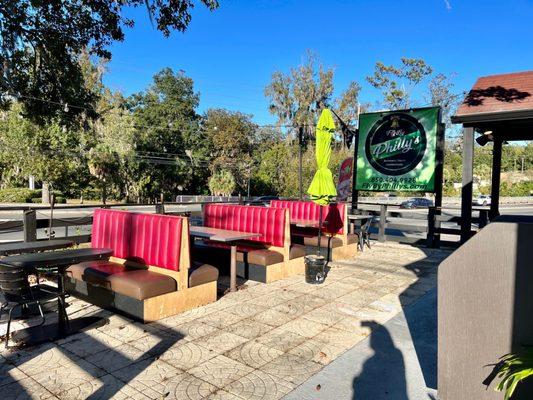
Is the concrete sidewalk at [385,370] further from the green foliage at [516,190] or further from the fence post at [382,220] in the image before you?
the green foliage at [516,190]

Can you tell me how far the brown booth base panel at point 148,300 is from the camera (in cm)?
467

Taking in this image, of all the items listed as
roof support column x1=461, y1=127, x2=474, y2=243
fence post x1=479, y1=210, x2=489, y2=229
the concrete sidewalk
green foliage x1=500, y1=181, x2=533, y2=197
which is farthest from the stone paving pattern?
green foliage x1=500, y1=181, x2=533, y2=197

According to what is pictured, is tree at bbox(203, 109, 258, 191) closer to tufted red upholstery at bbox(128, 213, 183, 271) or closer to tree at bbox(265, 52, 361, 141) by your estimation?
tree at bbox(265, 52, 361, 141)

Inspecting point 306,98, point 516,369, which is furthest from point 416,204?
point 516,369

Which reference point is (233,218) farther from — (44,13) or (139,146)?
(139,146)

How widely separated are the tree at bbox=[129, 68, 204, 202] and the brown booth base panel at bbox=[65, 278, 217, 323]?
35.6 m

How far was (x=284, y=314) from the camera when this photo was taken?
512cm

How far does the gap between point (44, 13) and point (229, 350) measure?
900 cm

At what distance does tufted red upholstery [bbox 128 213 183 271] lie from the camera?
5.02m

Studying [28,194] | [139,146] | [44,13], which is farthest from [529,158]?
→ [44,13]

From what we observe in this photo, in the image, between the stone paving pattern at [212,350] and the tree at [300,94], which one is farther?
the tree at [300,94]

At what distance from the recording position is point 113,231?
5.78 m

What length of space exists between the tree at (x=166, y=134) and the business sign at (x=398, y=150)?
104ft

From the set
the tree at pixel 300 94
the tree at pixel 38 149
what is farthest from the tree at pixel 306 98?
the tree at pixel 38 149
